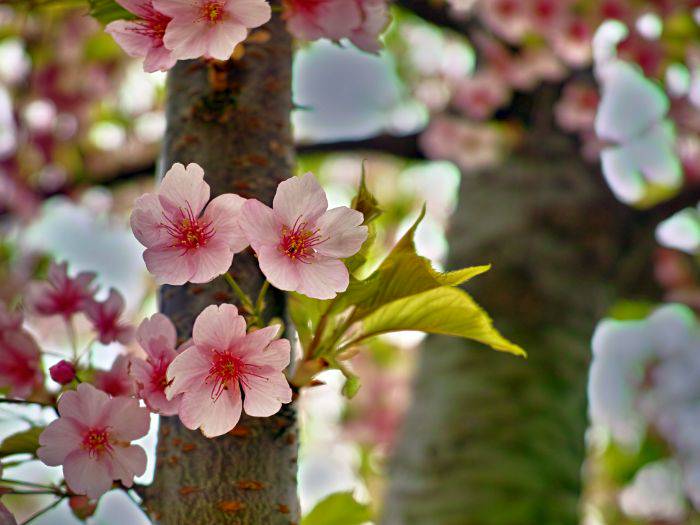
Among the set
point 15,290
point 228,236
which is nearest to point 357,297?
point 228,236

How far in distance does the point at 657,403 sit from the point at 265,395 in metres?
3.77

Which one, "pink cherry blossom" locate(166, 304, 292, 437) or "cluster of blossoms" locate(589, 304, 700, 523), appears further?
"cluster of blossoms" locate(589, 304, 700, 523)

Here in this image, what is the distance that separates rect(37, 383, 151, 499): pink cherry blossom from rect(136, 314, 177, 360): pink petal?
1.6 inches

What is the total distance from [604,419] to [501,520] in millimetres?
2182

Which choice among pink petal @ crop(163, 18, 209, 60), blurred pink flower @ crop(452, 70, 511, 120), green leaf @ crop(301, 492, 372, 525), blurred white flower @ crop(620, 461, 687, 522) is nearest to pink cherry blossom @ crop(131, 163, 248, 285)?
pink petal @ crop(163, 18, 209, 60)

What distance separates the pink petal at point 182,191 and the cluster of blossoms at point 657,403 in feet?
7.99

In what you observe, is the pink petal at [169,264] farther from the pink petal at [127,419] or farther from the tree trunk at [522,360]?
the tree trunk at [522,360]

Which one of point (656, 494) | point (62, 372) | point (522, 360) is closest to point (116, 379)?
point (62, 372)

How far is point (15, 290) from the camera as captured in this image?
272cm

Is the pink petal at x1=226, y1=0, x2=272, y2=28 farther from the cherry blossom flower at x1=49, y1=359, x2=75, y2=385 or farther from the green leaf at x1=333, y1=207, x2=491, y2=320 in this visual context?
the cherry blossom flower at x1=49, y1=359, x2=75, y2=385

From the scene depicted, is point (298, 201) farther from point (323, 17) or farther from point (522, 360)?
point (522, 360)

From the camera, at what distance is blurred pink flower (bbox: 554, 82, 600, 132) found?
7.32 ft

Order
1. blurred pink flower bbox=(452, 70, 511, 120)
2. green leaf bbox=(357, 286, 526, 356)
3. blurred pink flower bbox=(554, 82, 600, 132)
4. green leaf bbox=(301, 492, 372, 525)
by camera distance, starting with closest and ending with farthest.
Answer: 1. green leaf bbox=(357, 286, 526, 356)
2. green leaf bbox=(301, 492, 372, 525)
3. blurred pink flower bbox=(554, 82, 600, 132)
4. blurred pink flower bbox=(452, 70, 511, 120)

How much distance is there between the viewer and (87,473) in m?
0.60
